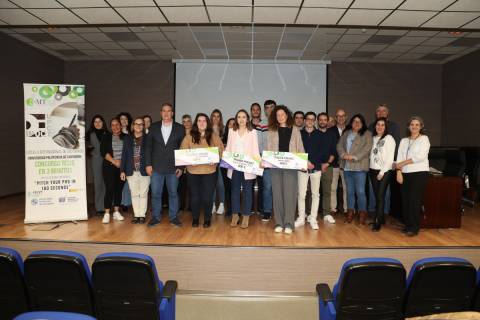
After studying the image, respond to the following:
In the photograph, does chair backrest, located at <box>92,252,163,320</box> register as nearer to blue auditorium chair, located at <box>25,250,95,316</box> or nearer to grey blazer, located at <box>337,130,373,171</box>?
blue auditorium chair, located at <box>25,250,95,316</box>

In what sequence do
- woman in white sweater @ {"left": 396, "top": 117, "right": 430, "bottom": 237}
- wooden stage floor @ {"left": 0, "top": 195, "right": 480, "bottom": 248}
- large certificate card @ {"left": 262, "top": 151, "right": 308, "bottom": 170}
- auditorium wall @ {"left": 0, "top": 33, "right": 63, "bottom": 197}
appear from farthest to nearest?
auditorium wall @ {"left": 0, "top": 33, "right": 63, "bottom": 197}
large certificate card @ {"left": 262, "top": 151, "right": 308, "bottom": 170}
woman in white sweater @ {"left": 396, "top": 117, "right": 430, "bottom": 237}
wooden stage floor @ {"left": 0, "top": 195, "right": 480, "bottom": 248}

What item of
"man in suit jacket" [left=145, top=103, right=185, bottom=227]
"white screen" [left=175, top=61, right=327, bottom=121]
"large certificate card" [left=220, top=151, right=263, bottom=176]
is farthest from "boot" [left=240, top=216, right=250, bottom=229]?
"white screen" [left=175, top=61, right=327, bottom=121]

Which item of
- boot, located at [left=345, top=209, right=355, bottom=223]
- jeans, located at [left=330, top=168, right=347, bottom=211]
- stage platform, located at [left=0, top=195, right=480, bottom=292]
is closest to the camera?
stage platform, located at [left=0, top=195, right=480, bottom=292]

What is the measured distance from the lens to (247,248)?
354 cm

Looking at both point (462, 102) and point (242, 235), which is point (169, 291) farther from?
point (462, 102)

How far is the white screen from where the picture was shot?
8.30 meters

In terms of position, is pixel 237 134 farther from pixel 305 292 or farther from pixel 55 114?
pixel 55 114

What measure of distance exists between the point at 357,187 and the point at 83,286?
3543mm

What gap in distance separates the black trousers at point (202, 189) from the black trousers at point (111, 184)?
4.08 ft

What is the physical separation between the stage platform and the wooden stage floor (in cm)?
1

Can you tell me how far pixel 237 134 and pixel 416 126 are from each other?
2.17 m

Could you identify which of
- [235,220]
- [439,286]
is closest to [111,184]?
[235,220]

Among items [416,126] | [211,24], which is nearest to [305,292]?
[416,126]

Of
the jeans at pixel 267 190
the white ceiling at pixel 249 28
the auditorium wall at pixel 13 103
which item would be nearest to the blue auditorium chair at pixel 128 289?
the jeans at pixel 267 190
